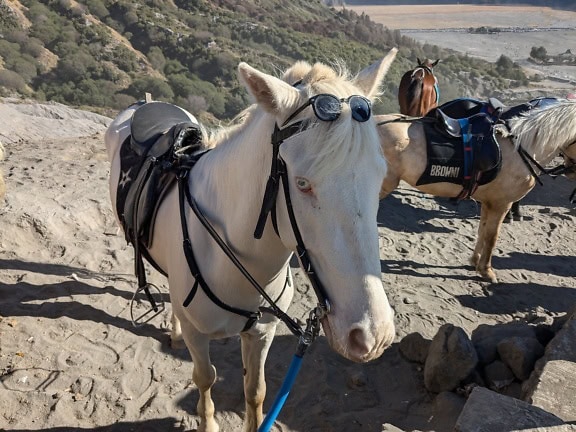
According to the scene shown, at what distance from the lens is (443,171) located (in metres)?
4.38

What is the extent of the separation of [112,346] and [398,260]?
10.7 ft

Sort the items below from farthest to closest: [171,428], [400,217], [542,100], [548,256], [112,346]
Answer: [400,217] → [548,256] → [542,100] → [112,346] → [171,428]

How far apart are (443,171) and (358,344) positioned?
341 cm

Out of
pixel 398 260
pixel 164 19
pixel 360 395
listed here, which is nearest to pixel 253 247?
pixel 360 395

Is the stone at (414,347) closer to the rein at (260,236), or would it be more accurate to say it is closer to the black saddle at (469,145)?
the black saddle at (469,145)

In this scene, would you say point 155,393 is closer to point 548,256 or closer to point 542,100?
point 542,100

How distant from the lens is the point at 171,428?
111 inches

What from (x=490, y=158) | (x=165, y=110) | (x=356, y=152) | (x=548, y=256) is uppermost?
(x=356, y=152)

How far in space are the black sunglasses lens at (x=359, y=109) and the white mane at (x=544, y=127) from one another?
12.1 feet

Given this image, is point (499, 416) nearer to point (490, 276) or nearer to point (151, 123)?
point (151, 123)

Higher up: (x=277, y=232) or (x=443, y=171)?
(x=277, y=232)

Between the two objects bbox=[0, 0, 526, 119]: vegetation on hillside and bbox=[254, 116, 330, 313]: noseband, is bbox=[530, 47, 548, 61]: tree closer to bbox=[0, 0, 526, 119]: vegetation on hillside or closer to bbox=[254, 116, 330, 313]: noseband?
bbox=[0, 0, 526, 119]: vegetation on hillside

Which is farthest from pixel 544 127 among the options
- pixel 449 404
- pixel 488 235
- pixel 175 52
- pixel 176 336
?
pixel 175 52

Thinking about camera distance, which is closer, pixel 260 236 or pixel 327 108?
pixel 327 108
